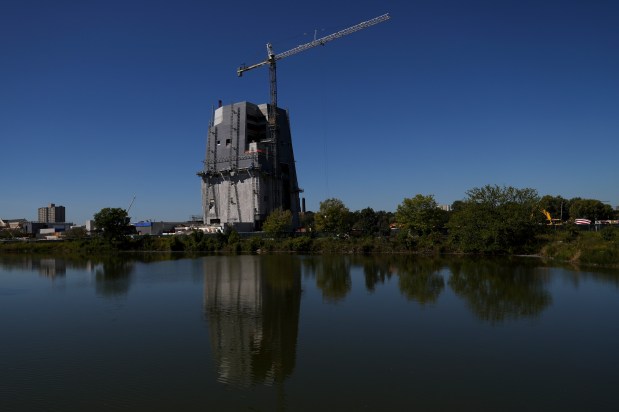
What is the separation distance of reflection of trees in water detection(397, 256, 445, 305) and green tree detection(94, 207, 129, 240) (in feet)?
178

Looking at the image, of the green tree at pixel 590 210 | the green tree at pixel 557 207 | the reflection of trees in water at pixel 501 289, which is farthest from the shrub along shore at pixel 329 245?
the green tree at pixel 557 207

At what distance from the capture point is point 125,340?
18031 millimetres

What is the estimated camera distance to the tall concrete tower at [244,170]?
8631 cm

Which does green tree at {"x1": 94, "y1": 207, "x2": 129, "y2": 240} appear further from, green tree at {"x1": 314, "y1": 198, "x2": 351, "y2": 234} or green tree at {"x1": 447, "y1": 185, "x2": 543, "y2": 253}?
green tree at {"x1": 447, "y1": 185, "x2": 543, "y2": 253}

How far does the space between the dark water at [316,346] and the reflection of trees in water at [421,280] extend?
40cm

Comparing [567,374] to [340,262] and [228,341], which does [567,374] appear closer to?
[228,341]

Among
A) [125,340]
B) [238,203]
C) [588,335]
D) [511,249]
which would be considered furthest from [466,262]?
[238,203]

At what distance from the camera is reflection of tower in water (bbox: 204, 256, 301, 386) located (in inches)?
555

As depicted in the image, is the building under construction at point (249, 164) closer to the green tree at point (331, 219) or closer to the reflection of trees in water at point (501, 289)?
the green tree at point (331, 219)

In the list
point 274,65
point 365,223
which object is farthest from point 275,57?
point 365,223

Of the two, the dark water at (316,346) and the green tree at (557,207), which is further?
the green tree at (557,207)

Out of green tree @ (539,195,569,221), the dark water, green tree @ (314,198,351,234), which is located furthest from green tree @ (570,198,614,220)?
the dark water

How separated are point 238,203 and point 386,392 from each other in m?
78.1

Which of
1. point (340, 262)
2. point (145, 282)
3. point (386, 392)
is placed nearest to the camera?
point (386, 392)
